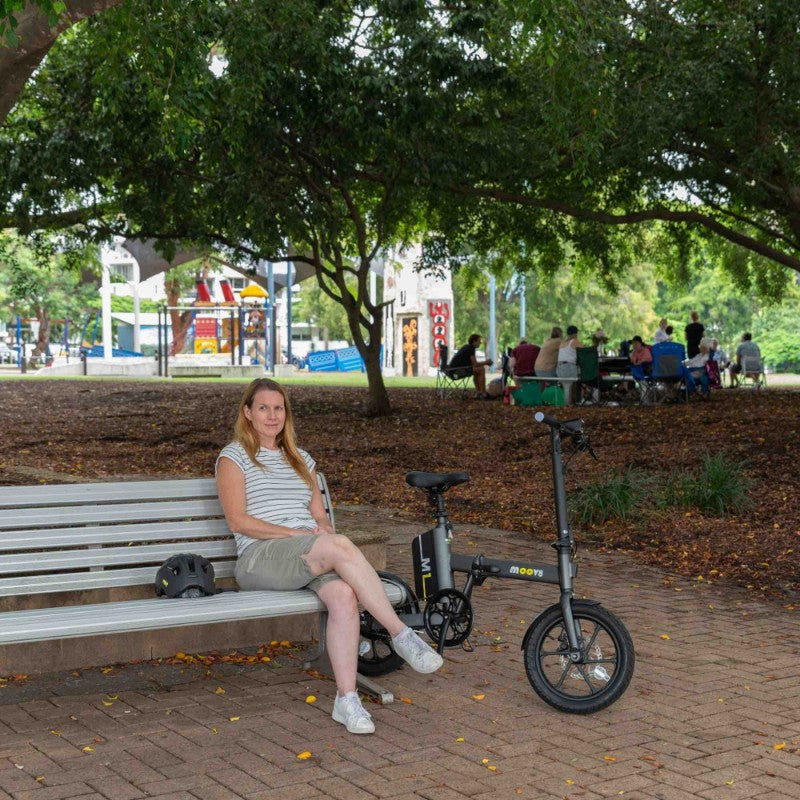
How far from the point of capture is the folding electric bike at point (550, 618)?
4875mm

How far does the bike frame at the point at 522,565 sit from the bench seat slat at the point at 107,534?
3.44 ft

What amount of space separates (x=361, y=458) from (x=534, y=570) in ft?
31.1

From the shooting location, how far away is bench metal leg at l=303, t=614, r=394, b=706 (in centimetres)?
499

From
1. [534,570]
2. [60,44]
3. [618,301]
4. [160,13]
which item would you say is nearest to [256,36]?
[160,13]

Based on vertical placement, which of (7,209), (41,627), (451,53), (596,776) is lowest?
(596,776)

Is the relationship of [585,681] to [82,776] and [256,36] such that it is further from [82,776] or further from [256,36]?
[256,36]

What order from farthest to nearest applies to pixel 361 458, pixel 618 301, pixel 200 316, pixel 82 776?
pixel 618 301 < pixel 200 316 < pixel 361 458 < pixel 82 776

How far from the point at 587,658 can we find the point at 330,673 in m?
1.10

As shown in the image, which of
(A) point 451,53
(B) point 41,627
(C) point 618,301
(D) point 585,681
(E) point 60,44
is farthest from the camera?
(C) point 618,301

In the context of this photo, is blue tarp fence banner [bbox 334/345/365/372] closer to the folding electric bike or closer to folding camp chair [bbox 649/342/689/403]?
folding camp chair [bbox 649/342/689/403]

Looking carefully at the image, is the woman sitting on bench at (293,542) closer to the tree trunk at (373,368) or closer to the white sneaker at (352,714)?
the white sneaker at (352,714)

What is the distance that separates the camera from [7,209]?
19484mm

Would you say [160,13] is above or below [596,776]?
above

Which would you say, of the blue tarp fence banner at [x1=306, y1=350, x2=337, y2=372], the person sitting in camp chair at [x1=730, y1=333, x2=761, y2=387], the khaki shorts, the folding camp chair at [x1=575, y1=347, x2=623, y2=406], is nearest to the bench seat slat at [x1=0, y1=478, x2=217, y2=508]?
the khaki shorts
